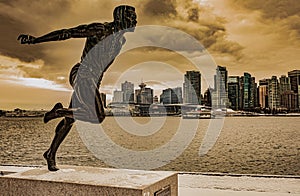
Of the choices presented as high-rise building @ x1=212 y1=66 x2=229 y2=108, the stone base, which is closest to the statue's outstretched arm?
the stone base

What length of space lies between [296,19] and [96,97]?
1976mm

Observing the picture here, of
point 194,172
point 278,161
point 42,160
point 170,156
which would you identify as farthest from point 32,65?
point 278,161

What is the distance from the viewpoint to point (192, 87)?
387 cm

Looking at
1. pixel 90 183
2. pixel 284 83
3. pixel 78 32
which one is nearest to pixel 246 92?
pixel 284 83

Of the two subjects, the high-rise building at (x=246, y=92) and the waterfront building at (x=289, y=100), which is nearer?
the waterfront building at (x=289, y=100)

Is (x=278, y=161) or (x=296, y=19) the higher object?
(x=296, y=19)

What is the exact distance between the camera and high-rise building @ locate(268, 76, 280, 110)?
365cm

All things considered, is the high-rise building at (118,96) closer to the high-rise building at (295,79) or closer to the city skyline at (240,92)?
the city skyline at (240,92)

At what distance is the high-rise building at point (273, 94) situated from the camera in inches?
144

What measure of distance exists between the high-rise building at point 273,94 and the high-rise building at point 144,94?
3.59 ft

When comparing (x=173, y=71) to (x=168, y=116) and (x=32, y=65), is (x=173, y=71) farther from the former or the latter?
(x=32, y=65)

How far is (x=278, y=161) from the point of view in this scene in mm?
3572

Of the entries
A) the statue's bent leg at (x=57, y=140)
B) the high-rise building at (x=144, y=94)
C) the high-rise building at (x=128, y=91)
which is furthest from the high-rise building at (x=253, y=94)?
the statue's bent leg at (x=57, y=140)

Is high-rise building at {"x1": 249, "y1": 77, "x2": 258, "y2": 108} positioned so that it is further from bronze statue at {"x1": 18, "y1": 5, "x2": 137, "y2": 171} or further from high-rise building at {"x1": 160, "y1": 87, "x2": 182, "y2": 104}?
bronze statue at {"x1": 18, "y1": 5, "x2": 137, "y2": 171}
